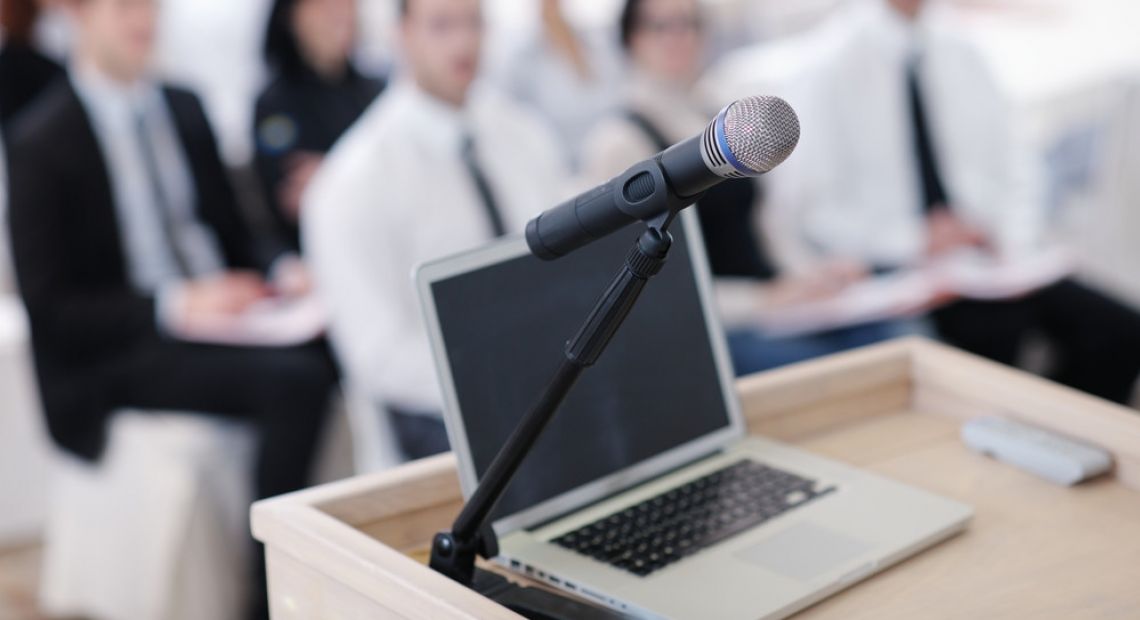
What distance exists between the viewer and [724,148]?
0.74 metres

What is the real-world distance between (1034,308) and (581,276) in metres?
1.78

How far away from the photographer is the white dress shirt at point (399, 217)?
1.98 m

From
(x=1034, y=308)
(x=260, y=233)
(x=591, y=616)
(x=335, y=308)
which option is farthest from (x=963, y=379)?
(x=260, y=233)

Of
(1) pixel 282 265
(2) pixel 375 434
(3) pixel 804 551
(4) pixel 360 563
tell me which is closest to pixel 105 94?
(1) pixel 282 265

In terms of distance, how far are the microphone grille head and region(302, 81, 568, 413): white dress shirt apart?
3.99 feet

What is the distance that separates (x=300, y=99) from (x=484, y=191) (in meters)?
0.92

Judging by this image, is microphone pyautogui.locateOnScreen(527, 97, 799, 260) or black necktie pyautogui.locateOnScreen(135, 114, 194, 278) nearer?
microphone pyautogui.locateOnScreen(527, 97, 799, 260)

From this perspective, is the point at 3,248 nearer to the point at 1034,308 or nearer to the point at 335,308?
the point at 335,308

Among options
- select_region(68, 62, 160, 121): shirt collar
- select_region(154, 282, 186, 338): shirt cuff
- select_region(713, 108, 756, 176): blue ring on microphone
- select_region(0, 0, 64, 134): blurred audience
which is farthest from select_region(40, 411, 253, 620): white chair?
select_region(713, 108, 756, 176): blue ring on microphone

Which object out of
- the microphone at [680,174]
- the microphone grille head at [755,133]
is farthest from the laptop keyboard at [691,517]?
the microphone grille head at [755,133]

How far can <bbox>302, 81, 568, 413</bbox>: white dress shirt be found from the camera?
198cm

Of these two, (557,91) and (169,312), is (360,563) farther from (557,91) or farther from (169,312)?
(557,91)

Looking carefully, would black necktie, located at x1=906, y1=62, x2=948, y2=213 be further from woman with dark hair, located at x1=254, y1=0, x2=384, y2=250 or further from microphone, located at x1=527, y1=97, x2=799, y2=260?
microphone, located at x1=527, y1=97, x2=799, y2=260

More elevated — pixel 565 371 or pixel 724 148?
pixel 724 148
